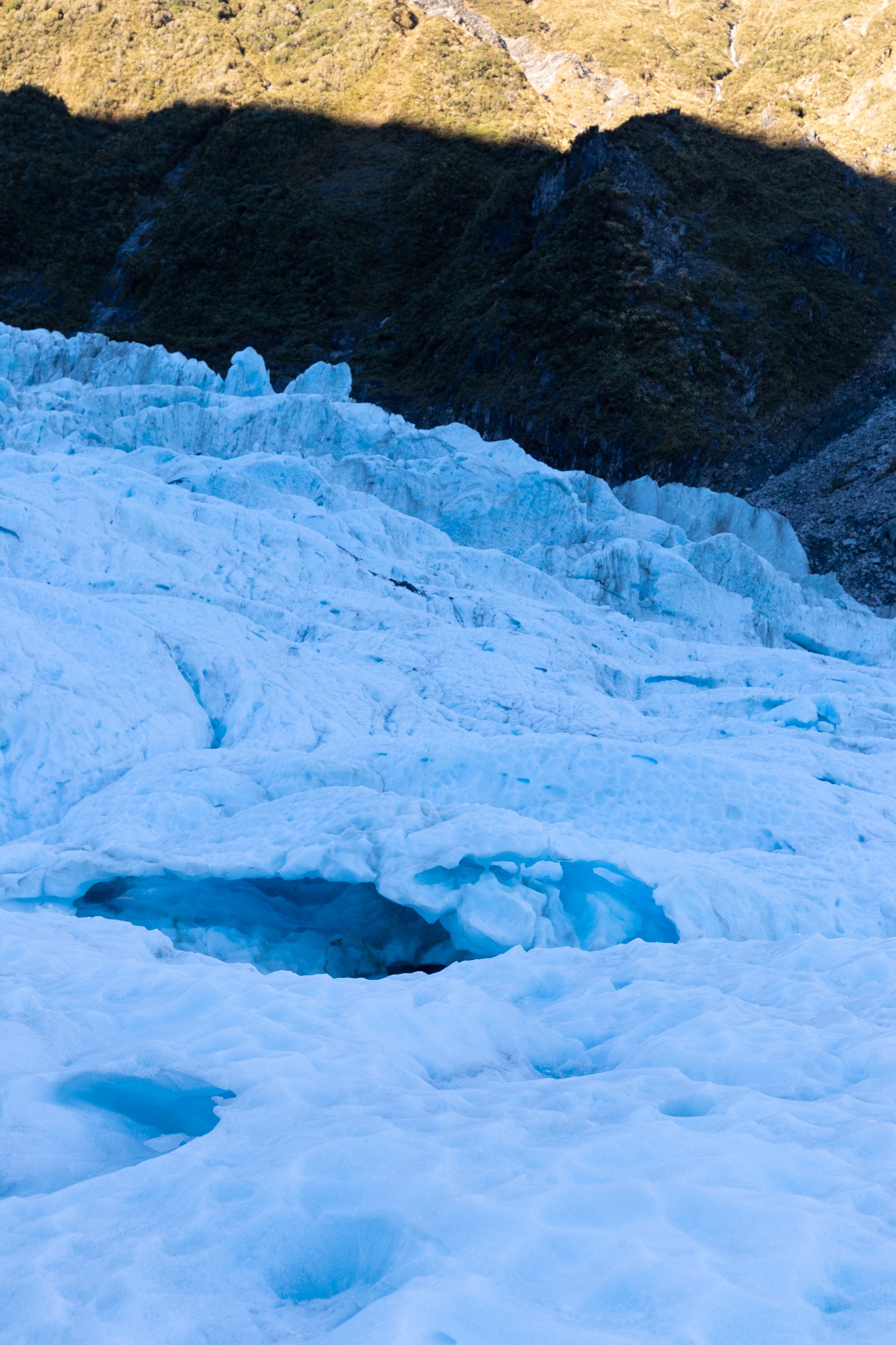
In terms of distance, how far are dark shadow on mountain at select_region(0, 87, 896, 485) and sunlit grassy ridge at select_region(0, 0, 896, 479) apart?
0.57ft

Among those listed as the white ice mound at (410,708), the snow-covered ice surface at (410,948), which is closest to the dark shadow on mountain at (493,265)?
the white ice mound at (410,708)

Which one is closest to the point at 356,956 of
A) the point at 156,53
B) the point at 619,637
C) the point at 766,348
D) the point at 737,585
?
the point at 619,637

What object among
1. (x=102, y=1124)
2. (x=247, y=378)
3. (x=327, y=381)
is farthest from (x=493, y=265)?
(x=102, y=1124)

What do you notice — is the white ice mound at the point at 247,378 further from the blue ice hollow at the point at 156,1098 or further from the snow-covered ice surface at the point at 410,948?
the blue ice hollow at the point at 156,1098

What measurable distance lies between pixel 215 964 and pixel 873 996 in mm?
3437

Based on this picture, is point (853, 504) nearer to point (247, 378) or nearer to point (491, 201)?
point (247, 378)

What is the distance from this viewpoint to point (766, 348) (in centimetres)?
4259

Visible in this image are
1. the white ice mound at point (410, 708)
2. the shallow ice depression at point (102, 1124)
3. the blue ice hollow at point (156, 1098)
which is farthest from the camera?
the white ice mound at point (410, 708)

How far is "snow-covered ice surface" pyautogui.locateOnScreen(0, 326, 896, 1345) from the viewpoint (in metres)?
2.38

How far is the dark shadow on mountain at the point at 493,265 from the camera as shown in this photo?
40.6m

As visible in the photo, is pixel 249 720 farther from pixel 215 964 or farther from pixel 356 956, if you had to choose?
pixel 215 964

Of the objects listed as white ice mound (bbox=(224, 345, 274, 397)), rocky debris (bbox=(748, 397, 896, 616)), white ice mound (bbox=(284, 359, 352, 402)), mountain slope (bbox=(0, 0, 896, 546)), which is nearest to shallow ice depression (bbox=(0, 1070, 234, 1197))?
white ice mound (bbox=(224, 345, 274, 397))

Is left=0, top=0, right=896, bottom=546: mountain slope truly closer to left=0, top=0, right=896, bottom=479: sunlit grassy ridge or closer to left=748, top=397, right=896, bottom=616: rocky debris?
left=0, top=0, right=896, bottom=479: sunlit grassy ridge

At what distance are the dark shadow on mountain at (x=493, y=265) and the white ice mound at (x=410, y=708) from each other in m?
20.0
